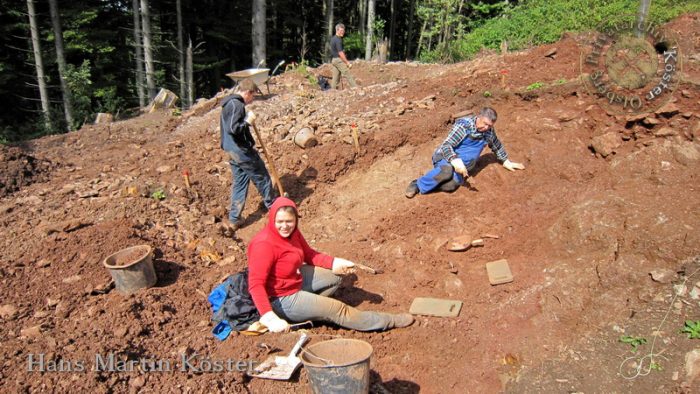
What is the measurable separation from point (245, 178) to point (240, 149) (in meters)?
0.46

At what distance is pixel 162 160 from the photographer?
7688 mm

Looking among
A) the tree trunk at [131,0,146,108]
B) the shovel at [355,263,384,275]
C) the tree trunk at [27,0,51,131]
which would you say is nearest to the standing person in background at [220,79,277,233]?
the shovel at [355,263,384,275]

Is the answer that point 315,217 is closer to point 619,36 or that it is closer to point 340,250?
point 340,250

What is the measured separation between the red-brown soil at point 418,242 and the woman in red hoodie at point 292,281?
17 centimetres

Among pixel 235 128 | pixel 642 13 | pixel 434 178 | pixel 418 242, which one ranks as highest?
pixel 642 13

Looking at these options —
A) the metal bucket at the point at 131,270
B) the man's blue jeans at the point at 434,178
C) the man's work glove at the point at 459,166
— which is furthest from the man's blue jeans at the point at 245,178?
the man's work glove at the point at 459,166

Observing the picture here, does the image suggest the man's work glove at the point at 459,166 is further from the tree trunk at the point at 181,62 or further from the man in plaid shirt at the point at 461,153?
the tree trunk at the point at 181,62

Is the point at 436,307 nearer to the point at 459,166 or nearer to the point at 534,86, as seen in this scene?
the point at 459,166

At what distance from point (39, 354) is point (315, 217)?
3862 millimetres

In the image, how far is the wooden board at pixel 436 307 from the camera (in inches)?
170

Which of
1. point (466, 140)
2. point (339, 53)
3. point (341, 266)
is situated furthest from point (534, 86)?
point (341, 266)

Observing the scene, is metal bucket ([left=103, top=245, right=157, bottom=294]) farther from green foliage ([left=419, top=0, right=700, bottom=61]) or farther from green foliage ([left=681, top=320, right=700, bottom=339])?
green foliage ([left=419, top=0, right=700, bottom=61])

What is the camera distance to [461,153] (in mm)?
5859

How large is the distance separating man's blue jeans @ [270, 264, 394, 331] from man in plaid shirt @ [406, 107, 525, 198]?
236cm
